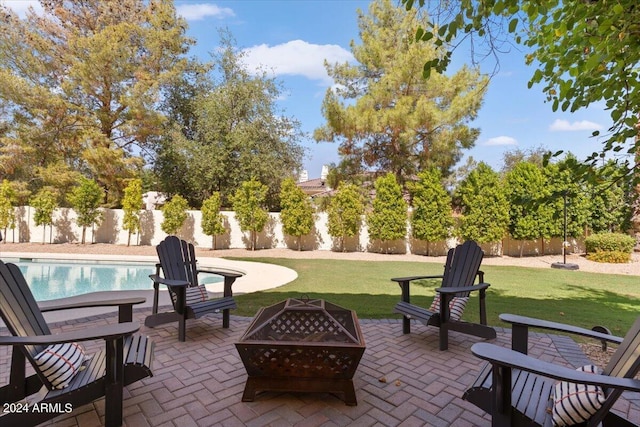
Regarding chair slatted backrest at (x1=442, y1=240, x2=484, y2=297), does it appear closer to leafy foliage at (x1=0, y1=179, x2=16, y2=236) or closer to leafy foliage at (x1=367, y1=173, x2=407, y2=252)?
leafy foliage at (x1=367, y1=173, x2=407, y2=252)

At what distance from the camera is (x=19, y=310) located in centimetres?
194

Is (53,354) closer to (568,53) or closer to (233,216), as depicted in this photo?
(568,53)

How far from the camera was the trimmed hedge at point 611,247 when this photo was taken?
10.5 m

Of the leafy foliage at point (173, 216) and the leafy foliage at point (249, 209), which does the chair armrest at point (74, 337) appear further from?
the leafy foliage at point (173, 216)

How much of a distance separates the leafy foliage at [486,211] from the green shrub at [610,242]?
9.16 feet

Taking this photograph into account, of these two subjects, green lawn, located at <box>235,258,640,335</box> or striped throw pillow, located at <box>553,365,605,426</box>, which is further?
green lawn, located at <box>235,258,640,335</box>

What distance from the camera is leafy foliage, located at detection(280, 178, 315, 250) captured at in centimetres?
1266

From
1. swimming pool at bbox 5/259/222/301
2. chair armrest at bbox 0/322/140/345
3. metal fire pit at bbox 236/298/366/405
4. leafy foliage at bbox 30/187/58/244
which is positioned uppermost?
leafy foliage at bbox 30/187/58/244

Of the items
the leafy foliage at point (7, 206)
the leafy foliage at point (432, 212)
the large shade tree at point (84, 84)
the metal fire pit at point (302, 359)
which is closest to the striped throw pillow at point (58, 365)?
the metal fire pit at point (302, 359)

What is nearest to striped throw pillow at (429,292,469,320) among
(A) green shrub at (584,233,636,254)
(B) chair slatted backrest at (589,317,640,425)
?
(B) chair slatted backrest at (589,317,640,425)

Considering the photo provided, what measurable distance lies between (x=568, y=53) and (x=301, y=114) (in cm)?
1548

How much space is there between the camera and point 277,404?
2.28m

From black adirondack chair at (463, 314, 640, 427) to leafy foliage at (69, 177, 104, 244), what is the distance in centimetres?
1451

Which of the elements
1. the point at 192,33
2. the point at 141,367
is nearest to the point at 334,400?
the point at 141,367
